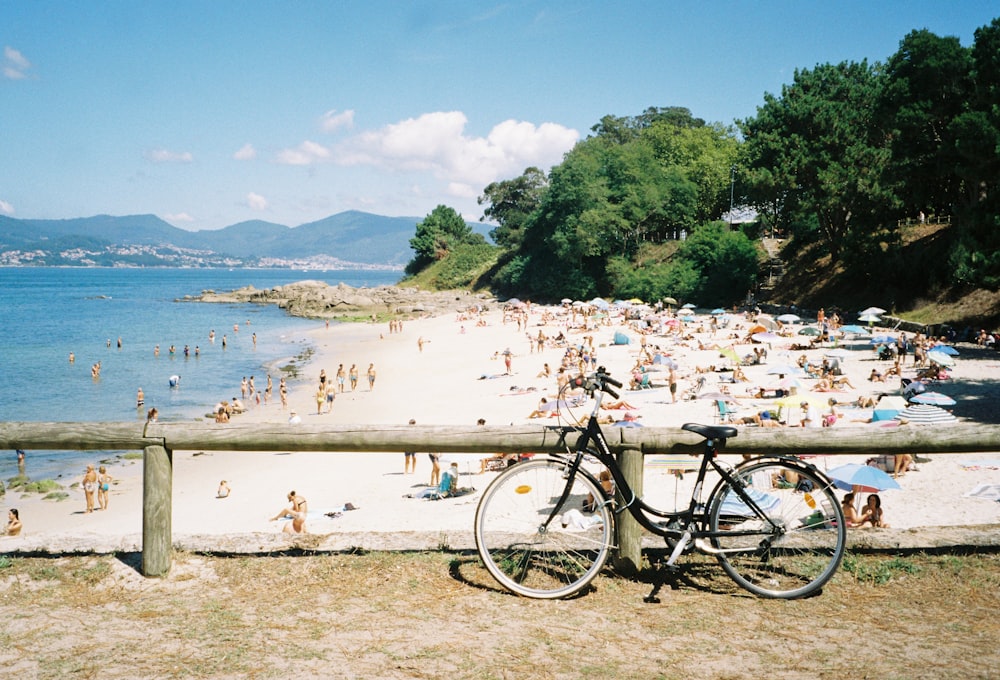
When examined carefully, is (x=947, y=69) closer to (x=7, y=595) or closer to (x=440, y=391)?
(x=440, y=391)

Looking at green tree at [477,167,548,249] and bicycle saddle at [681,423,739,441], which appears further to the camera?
green tree at [477,167,548,249]

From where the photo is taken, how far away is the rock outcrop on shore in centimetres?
7175

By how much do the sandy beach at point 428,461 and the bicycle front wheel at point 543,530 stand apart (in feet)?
2.14

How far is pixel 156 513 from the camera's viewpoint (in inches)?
185

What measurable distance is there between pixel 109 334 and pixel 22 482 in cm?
4480

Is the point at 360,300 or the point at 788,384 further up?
the point at 360,300

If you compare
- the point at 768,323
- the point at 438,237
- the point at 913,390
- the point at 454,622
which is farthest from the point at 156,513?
the point at 438,237

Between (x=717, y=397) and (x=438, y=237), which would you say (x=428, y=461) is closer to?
(x=717, y=397)

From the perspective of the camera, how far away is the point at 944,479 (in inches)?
528

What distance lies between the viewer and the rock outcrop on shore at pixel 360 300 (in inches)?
2825

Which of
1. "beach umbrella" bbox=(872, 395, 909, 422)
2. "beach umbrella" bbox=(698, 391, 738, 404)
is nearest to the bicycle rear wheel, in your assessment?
"beach umbrella" bbox=(872, 395, 909, 422)

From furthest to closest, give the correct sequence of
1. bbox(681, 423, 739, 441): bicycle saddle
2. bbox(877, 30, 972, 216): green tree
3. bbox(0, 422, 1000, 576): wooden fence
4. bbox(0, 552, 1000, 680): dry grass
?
1. bbox(877, 30, 972, 216): green tree
2. bbox(0, 422, 1000, 576): wooden fence
3. bbox(681, 423, 739, 441): bicycle saddle
4. bbox(0, 552, 1000, 680): dry grass

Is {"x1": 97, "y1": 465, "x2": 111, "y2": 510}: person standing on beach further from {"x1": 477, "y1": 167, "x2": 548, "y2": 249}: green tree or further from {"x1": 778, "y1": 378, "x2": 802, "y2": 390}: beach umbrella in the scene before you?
{"x1": 477, "y1": 167, "x2": 548, "y2": 249}: green tree

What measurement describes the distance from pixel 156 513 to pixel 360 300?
71797 millimetres
